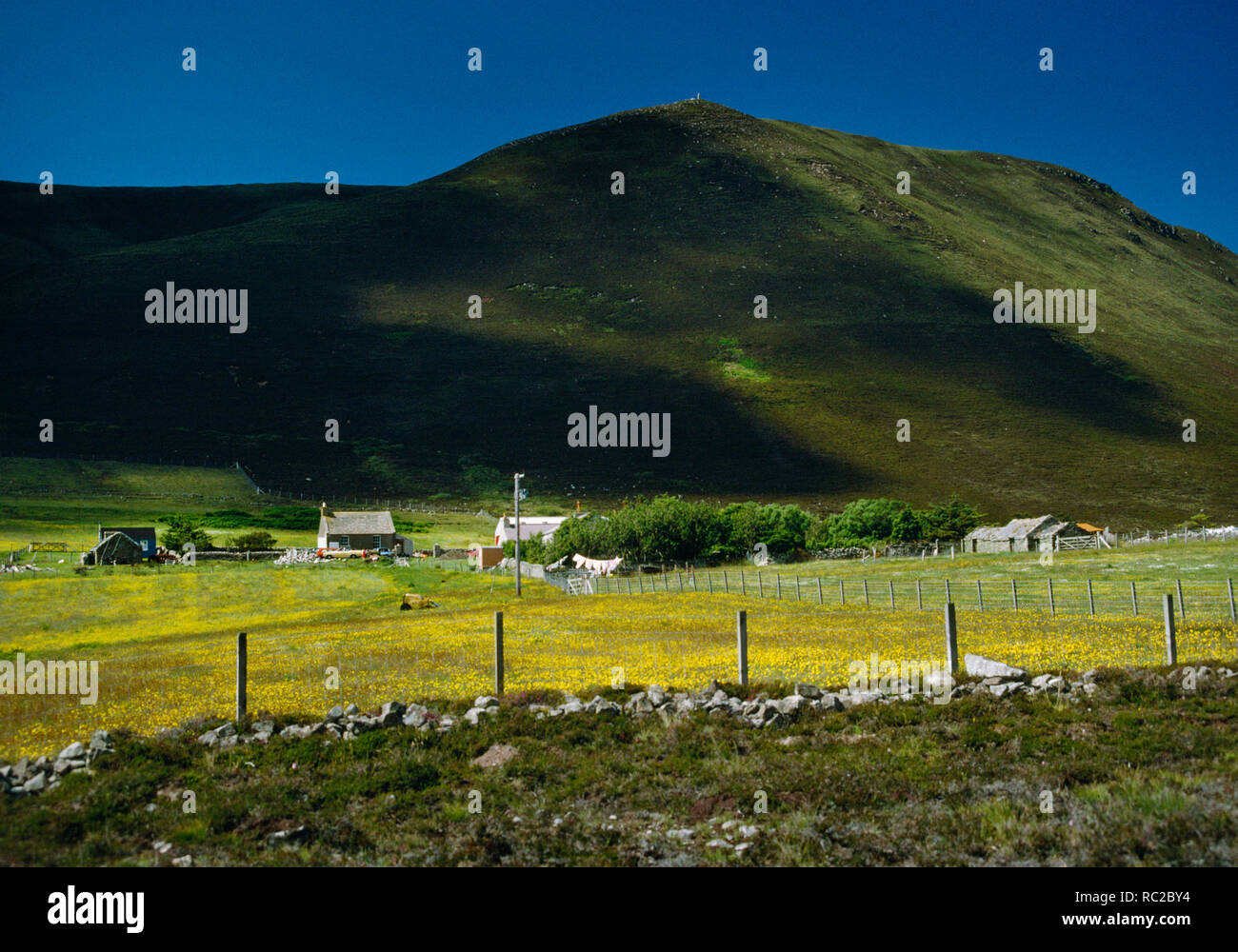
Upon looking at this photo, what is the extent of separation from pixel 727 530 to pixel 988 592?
177 ft

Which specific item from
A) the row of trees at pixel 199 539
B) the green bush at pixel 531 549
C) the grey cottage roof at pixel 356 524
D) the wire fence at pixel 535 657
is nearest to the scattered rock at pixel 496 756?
the wire fence at pixel 535 657

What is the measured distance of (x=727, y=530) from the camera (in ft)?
347

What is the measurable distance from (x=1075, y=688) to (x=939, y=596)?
124ft

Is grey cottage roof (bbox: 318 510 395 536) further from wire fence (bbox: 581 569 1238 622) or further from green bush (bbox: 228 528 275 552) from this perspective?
wire fence (bbox: 581 569 1238 622)

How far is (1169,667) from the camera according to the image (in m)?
16.3

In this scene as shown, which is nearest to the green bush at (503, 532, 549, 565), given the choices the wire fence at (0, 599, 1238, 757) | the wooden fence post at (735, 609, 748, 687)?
the wire fence at (0, 599, 1238, 757)

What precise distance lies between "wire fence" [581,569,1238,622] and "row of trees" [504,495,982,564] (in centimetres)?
2329

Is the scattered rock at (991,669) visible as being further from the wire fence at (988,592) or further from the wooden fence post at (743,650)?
the wire fence at (988,592)

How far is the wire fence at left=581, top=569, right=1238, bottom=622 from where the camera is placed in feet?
123

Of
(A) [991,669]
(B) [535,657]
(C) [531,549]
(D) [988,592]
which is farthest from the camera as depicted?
(C) [531,549]

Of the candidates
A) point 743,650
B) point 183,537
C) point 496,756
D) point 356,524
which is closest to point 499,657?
point 496,756

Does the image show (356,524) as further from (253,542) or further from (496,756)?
(496,756)
